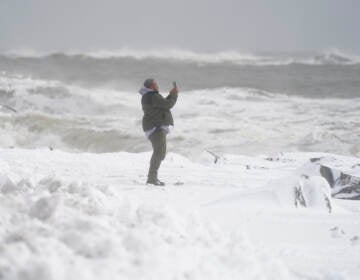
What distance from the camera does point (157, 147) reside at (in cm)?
804

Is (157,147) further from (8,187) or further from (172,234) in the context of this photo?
(172,234)

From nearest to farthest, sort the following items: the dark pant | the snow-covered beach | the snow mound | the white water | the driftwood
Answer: the snow mound < the snow-covered beach < the driftwood < the dark pant < the white water

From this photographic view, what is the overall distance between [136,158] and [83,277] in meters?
7.98

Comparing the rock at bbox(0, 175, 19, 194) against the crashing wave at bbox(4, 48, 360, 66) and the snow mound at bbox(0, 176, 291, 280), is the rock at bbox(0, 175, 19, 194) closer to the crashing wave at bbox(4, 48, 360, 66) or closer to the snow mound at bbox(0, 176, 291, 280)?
the snow mound at bbox(0, 176, 291, 280)

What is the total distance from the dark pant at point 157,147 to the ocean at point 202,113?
721 centimetres

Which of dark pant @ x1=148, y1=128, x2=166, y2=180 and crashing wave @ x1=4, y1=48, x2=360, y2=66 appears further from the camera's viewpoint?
crashing wave @ x1=4, y1=48, x2=360, y2=66

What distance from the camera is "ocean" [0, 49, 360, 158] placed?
55.3 feet

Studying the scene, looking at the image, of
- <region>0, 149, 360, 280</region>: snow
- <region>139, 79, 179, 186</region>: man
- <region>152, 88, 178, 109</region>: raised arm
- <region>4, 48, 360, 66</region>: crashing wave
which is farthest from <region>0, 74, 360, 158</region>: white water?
<region>4, 48, 360, 66</region>: crashing wave

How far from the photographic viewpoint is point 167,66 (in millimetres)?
54062

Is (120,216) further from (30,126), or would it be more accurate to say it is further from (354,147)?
(30,126)

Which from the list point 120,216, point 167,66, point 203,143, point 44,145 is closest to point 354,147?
point 203,143

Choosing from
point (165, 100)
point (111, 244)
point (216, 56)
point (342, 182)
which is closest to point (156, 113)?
point (165, 100)

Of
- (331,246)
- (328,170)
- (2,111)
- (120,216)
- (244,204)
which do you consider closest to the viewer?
(120,216)

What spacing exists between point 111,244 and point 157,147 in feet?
15.1
